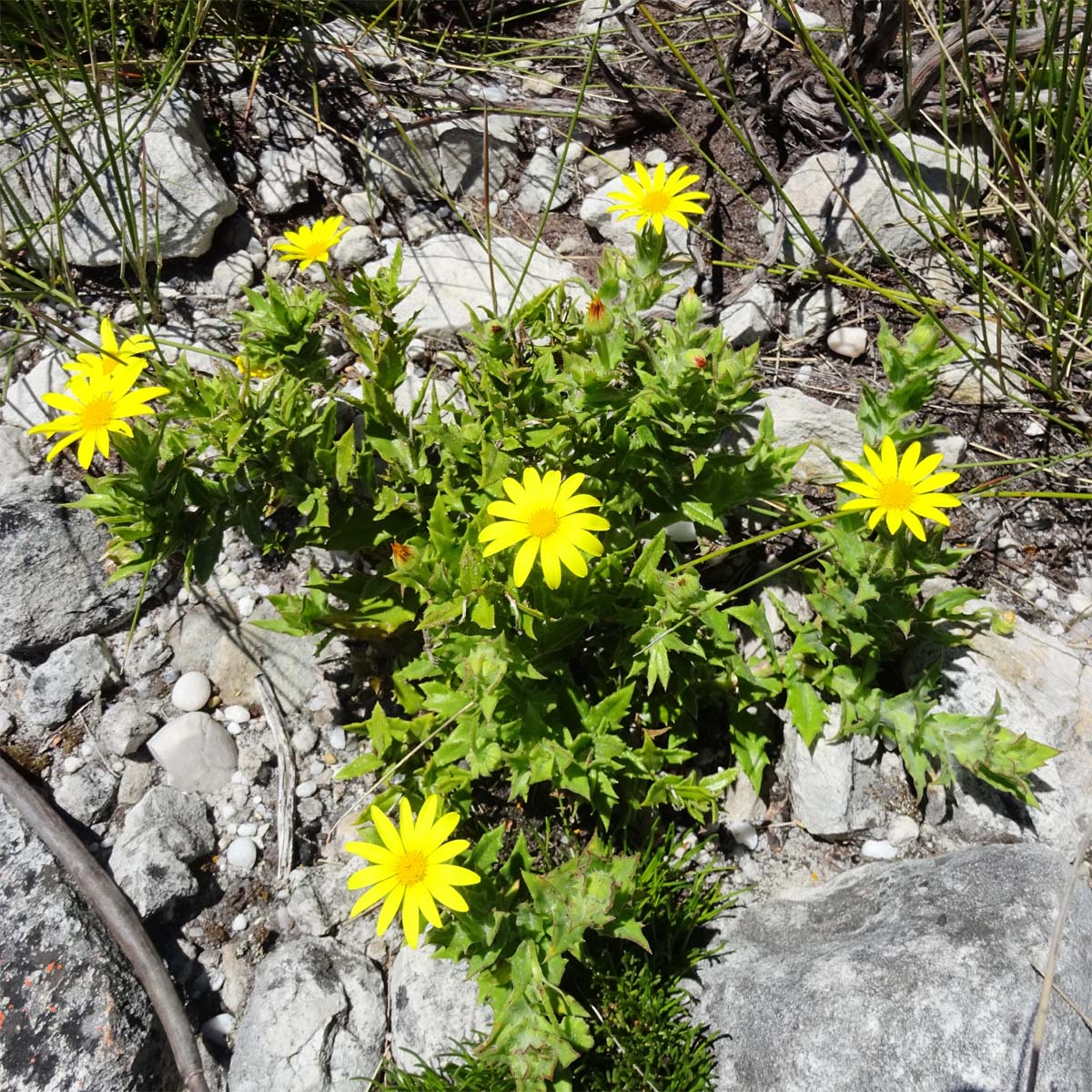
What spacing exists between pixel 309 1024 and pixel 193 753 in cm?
97

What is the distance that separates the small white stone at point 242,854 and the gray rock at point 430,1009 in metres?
0.60

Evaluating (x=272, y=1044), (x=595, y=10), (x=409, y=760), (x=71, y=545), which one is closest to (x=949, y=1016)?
(x=409, y=760)

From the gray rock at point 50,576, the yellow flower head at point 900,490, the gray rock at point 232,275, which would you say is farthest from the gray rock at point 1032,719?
the gray rock at point 232,275

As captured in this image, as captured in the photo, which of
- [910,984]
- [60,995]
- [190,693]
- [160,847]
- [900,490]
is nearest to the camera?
[910,984]

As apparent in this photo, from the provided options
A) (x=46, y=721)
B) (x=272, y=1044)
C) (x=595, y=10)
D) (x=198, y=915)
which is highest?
(x=595, y=10)

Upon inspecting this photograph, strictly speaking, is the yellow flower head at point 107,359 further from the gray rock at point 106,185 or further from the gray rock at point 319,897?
the gray rock at point 319,897

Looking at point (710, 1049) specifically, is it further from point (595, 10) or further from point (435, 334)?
point (595, 10)

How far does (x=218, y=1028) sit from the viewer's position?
271cm

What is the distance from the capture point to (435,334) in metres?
3.79

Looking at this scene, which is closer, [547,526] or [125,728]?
[547,526]

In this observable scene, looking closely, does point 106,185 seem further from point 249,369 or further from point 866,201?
point 866,201

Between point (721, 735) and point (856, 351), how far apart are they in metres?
1.70

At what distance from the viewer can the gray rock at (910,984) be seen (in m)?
2.16

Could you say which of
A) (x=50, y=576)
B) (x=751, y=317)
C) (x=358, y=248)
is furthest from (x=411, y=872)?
(x=358, y=248)
